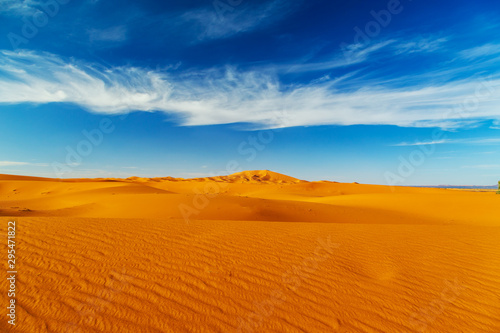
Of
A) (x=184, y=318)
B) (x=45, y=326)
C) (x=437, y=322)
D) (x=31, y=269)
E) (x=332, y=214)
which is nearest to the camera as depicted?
(x=45, y=326)

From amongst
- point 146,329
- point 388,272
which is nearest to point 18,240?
point 146,329

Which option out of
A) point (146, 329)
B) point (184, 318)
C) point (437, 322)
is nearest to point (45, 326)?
point (146, 329)

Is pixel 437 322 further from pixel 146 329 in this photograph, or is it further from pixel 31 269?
pixel 31 269

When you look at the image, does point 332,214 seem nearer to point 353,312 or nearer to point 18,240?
point 353,312

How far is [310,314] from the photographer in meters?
3.46

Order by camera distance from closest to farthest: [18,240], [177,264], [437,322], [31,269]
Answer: [437,322], [31,269], [177,264], [18,240]

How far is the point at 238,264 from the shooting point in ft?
16.4

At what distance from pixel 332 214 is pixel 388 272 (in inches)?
429

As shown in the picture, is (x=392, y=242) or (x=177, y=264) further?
(x=392, y=242)

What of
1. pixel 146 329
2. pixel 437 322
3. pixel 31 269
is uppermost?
pixel 31 269

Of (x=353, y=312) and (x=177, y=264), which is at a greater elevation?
(x=177, y=264)

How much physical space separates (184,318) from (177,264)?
1.73 m

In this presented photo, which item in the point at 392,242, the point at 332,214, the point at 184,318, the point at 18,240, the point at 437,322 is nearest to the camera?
the point at 184,318

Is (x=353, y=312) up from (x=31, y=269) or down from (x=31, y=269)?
down
